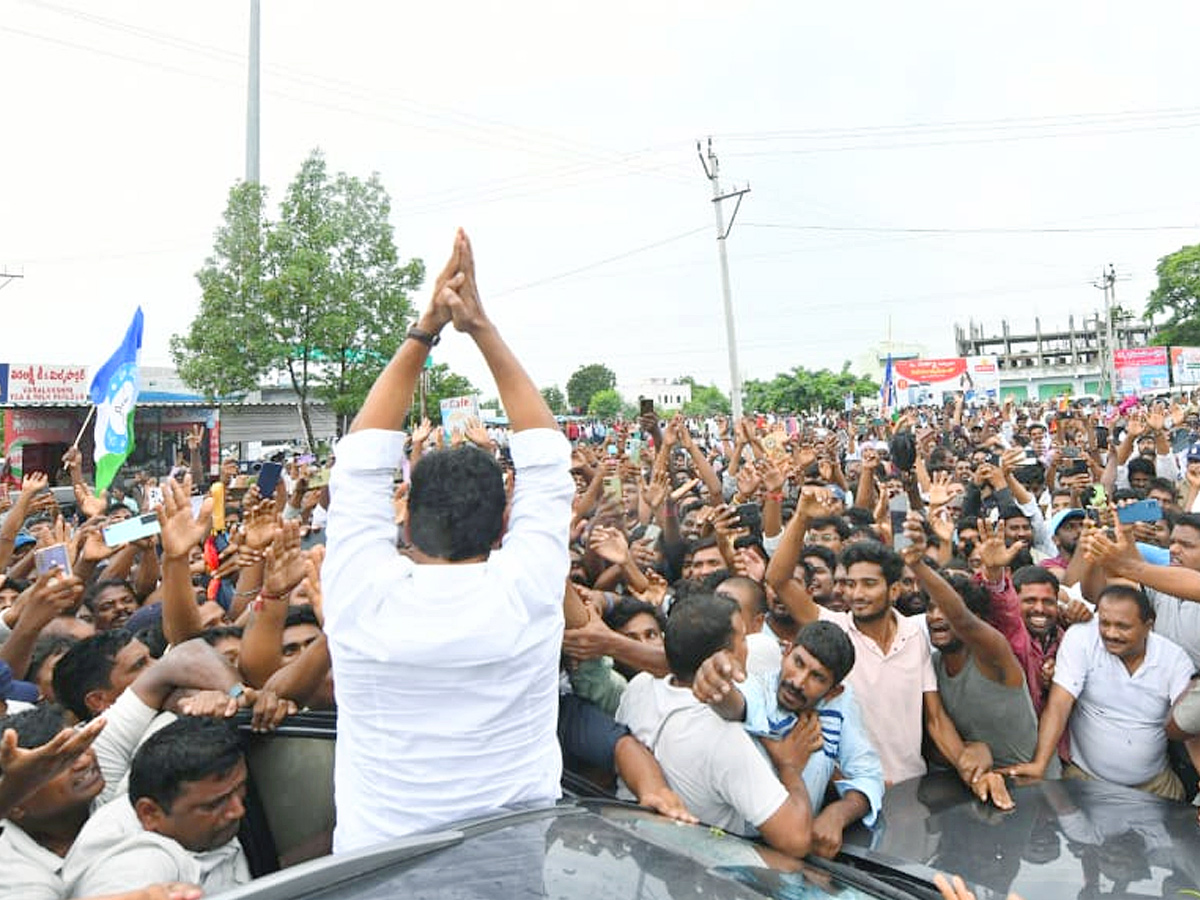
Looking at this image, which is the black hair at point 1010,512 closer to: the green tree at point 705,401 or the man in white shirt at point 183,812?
the man in white shirt at point 183,812

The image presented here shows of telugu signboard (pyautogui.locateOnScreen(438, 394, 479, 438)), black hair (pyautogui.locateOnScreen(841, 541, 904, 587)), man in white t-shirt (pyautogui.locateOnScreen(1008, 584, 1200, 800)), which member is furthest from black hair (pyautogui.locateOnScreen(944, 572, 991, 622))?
telugu signboard (pyautogui.locateOnScreen(438, 394, 479, 438))

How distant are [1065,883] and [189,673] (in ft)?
8.81

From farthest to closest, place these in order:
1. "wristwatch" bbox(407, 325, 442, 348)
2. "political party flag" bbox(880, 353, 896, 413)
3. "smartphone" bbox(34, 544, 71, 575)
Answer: "political party flag" bbox(880, 353, 896, 413) → "smartphone" bbox(34, 544, 71, 575) → "wristwatch" bbox(407, 325, 442, 348)

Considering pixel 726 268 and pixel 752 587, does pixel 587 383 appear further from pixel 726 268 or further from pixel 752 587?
pixel 752 587

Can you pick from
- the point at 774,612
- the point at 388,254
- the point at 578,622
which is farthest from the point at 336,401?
the point at 578,622

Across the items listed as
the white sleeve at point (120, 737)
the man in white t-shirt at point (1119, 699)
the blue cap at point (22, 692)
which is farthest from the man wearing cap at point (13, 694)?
the man in white t-shirt at point (1119, 699)

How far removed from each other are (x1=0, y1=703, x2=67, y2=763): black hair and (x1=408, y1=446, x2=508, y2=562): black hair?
1.24 m

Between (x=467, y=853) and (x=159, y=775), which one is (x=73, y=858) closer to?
(x=159, y=775)

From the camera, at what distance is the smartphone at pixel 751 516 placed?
6.71 m

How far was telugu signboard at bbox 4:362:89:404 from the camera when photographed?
22578 millimetres

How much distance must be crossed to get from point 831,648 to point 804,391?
5218cm

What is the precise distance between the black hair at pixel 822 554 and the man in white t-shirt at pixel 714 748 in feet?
8.14

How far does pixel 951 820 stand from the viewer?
2.89m

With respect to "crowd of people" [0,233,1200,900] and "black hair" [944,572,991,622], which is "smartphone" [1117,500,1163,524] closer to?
"crowd of people" [0,233,1200,900]
